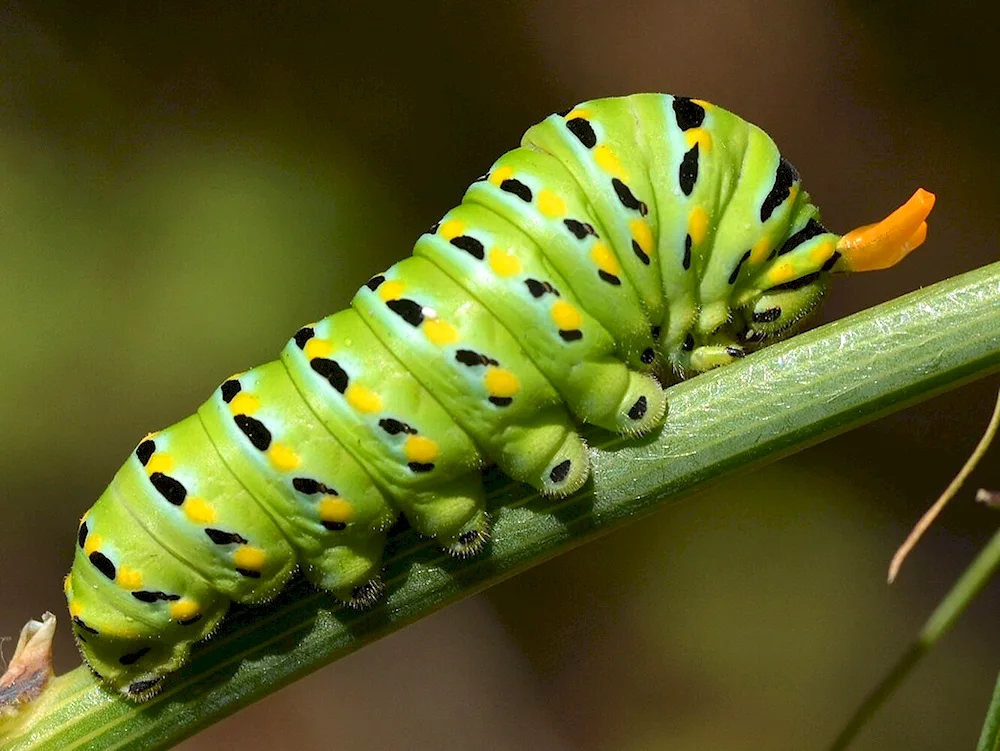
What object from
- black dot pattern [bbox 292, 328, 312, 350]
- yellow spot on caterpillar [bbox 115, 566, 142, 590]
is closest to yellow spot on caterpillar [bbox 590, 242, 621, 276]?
black dot pattern [bbox 292, 328, 312, 350]

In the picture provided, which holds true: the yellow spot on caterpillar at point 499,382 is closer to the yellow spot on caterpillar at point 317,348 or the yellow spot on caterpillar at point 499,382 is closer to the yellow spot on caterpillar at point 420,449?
the yellow spot on caterpillar at point 420,449

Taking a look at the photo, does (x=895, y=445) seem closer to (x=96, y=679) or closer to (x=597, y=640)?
(x=597, y=640)

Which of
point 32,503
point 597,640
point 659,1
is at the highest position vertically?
point 659,1

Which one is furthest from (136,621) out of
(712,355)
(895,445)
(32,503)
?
(895,445)

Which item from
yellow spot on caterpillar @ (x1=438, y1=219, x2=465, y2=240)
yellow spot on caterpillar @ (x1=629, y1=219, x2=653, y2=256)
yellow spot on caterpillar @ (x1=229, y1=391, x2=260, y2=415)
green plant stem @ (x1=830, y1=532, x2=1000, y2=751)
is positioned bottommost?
green plant stem @ (x1=830, y1=532, x2=1000, y2=751)

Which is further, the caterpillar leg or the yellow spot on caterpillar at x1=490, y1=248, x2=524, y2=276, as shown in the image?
the caterpillar leg

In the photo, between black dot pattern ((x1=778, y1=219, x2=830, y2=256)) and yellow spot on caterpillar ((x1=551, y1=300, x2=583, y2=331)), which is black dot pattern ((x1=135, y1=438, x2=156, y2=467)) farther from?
black dot pattern ((x1=778, y1=219, x2=830, y2=256))

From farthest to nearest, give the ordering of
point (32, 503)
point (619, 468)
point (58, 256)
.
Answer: point (32, 503)
point (58, 256)
point (619, 468)
